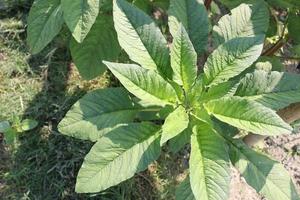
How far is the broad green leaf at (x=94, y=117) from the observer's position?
1.86m

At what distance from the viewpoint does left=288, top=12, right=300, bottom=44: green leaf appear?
2.19m

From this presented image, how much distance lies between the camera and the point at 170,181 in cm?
265

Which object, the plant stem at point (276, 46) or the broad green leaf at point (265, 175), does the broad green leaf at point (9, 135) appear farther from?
the plant stem at point (276, 46)

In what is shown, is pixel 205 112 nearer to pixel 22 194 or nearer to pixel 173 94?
pixel 173 94

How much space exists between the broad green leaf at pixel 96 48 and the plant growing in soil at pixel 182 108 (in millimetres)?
376

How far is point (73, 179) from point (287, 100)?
4.10 feet

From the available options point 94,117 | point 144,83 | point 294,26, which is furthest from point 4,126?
point 294,26

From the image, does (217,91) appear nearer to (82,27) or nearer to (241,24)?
(241,24)

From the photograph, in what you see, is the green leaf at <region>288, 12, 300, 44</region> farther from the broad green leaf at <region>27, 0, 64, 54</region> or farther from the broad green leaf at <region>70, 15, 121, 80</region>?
the broad green leaf at <region>27, 0, 64, 54</region>

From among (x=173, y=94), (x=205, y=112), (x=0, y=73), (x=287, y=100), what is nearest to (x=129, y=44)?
(x=173, y=94)

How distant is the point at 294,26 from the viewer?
2199 millimetres

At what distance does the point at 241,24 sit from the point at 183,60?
346mm

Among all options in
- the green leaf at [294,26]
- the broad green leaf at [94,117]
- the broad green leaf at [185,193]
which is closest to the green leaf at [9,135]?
the broad green leaf at [94,117]

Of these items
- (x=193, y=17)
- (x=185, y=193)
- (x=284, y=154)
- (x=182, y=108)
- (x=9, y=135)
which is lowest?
(x=284, y=154)
